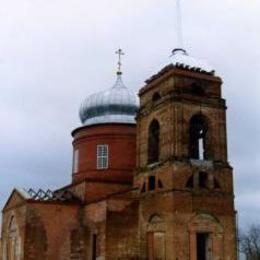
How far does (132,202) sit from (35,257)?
216 inches

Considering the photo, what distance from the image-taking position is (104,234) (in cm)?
2786

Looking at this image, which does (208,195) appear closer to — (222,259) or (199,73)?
(222,259)

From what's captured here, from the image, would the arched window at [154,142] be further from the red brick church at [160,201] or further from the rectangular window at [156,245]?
the rectangular window at [156,245]

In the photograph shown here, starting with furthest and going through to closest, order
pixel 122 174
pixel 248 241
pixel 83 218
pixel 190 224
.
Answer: pixel 248 241 < pixel 122 174 < pixel 83 218 < pixel 190 224

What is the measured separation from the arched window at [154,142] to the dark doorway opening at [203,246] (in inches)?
180

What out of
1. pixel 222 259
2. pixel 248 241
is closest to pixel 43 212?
pixel 222 259

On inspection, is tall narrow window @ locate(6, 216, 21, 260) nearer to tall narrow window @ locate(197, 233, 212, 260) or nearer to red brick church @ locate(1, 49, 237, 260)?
red brick church @ locate(1, 49, 237, 260)

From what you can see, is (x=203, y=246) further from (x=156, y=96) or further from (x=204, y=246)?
(x=156, y=96)

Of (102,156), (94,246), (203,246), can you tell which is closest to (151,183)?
(203,246)

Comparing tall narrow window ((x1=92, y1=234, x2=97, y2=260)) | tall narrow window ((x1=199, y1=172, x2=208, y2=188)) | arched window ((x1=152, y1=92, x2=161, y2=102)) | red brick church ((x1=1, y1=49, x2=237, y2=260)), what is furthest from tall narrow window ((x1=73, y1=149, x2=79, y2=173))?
tall narrow window ((x1=199, y1=172, x2=208, y2=188))

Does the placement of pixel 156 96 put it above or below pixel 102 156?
above

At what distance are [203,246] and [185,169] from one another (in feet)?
12.2

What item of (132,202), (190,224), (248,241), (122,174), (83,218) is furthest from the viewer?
(248,241)

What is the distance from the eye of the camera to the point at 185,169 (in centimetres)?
2720
